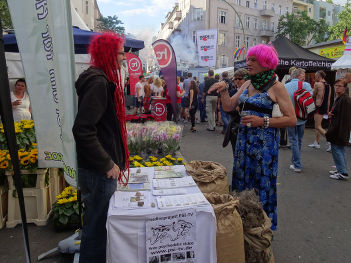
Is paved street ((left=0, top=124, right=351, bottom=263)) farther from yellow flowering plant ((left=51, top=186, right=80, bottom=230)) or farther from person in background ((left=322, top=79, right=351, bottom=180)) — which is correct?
person in background ((left=322, top=79, right=351, bottom=180))

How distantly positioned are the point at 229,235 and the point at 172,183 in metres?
0.62

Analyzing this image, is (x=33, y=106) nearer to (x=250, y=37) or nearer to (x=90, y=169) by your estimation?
(x=90, y=169)

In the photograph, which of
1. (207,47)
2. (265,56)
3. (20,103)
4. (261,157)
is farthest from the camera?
(207,47)

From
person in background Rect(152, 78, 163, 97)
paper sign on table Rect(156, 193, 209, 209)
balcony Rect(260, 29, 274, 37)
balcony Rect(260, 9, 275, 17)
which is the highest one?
balcony Rect(260, 9, 275, 17)

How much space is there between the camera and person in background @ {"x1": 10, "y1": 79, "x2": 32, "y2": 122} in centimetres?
536

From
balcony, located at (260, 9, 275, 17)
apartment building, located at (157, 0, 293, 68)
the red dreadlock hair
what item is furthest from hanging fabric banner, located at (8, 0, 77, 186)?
balcony, located at (260, 9, 275, 17)

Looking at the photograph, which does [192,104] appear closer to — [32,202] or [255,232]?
[32,202]

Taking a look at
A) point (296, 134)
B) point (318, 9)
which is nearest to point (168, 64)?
point (296, 134)

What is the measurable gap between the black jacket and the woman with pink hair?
136 cm

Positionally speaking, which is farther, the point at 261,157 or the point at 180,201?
the point at 261,157

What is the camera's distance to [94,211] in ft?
6.78

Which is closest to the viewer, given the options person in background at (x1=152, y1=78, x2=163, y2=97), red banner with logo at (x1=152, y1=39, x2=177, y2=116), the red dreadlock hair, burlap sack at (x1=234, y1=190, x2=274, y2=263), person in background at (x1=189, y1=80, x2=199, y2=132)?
the red dreadlock hair

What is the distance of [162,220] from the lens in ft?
6.07

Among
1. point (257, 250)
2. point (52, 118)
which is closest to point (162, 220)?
point (257, 250)
